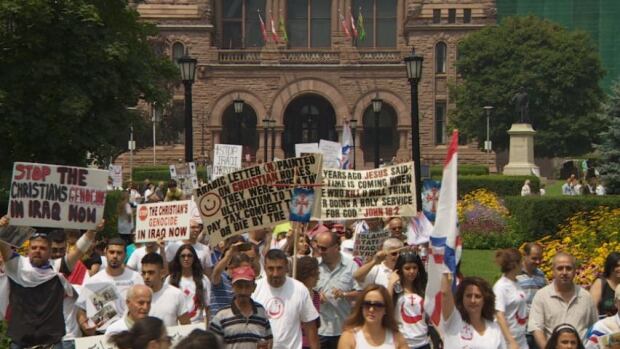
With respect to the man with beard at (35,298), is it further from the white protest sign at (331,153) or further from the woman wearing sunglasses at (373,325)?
the white protest sign at (331,153)

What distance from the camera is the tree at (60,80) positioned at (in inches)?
1013

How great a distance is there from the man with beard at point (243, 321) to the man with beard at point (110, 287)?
80.1 inches

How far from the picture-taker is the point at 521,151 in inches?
1810

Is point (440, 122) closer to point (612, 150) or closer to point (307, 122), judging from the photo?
point (307, 122)

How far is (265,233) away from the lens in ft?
47.0

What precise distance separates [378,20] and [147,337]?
2752 inches

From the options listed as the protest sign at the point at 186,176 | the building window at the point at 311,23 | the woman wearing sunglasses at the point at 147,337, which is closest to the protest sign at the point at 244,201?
the woman wearing sunglasses at the point at 147,337

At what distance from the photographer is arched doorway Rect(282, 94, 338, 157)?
7306cm

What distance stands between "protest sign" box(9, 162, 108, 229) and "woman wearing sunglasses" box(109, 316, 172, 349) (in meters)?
4.69

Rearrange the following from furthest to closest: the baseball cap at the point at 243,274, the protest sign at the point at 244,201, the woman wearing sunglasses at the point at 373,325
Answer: the protest sign at the point at 244,201 < the baseball cap at the point at 243,274 < the woman wearing sunglasses at the point at 373,325

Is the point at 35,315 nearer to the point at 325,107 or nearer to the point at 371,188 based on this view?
the point at 371,188

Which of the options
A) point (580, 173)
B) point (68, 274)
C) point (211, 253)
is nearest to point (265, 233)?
point (211, 253)

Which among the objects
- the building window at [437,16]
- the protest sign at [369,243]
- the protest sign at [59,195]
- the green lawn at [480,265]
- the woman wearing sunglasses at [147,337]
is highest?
the building window at [437,16]

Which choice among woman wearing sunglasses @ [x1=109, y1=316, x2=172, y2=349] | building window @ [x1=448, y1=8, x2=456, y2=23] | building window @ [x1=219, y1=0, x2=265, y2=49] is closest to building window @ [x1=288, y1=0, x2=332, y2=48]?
building window @ [x1=219, y1=0, x2=265, y2=49]
